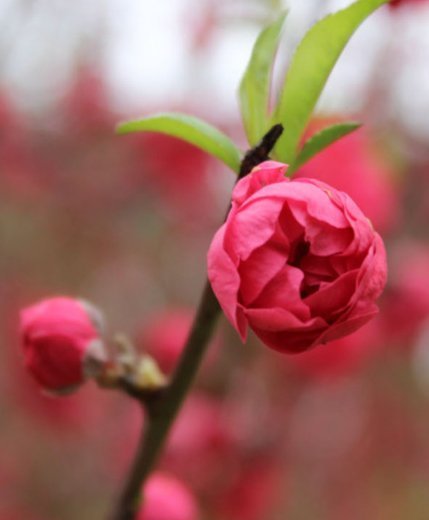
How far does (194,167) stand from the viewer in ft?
8.66

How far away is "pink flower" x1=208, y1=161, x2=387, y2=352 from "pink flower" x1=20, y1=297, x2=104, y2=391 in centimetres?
38

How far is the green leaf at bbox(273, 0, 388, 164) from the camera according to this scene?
730mm

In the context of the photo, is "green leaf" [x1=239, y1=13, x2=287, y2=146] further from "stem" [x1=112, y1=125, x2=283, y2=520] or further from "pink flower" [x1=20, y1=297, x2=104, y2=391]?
"pink flower" [x1=20, y1=297, x2=104, y2=391]

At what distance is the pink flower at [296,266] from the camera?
59 cm

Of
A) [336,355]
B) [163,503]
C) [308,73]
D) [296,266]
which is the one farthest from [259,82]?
[336,355]

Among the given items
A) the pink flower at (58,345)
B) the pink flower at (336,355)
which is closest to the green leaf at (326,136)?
the pink flower at (58,345)

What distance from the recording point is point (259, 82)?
780 millimetres

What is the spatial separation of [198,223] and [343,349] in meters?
1.23

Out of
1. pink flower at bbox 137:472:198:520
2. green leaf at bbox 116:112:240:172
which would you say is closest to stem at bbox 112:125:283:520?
green leaf at bbox 116:112:240:172

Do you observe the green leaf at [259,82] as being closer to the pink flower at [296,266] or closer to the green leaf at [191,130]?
the green leaf at [191,130]

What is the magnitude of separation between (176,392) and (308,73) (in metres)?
0.35

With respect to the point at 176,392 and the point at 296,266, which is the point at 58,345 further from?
the point at 296,266

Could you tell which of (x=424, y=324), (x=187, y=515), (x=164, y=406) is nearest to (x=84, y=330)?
(x=164, y=406)

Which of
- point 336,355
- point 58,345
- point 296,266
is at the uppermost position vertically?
point 296,266
